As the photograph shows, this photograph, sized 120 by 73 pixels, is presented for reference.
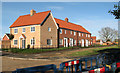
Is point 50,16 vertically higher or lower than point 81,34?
higher

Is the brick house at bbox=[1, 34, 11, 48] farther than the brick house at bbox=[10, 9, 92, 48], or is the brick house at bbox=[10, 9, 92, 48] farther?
the brick house at bbox=[1, 34, 11, 48]

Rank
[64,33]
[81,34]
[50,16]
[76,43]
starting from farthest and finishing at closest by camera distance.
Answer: [81,34]
[76,43]
[64,33]
[50,16]

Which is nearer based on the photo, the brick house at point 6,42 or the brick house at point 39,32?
the brick house at point 39,32

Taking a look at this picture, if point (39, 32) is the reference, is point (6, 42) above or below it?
below

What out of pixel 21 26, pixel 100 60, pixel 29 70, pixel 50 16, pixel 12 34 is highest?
pixel 50 16

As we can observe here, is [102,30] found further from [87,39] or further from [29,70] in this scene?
[29,70]

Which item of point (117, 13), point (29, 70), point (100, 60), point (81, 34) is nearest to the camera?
point (29, 70)

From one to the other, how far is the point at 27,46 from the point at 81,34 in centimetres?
2299

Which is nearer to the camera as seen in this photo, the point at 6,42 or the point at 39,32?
the point at 39,32

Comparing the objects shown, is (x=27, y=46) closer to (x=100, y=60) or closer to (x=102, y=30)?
(x=100, y=60)

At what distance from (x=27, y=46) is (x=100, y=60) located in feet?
73.1

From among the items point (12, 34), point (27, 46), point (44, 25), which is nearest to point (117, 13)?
point (44, 25)

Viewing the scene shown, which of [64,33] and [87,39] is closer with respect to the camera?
[64,33]

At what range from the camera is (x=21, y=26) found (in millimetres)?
30734
